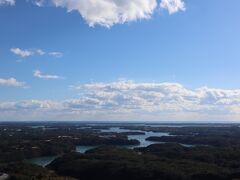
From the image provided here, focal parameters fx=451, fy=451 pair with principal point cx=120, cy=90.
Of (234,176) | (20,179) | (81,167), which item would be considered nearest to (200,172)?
(234,176)

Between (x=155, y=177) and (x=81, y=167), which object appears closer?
(x=155, y=177)

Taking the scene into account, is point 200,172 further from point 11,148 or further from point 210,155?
point 11,148

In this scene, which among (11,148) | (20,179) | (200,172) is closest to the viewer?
(20,179)

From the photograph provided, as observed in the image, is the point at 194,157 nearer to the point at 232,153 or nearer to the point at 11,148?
the point at 232,153

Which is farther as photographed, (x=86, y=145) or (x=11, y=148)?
(x=86, y=145)

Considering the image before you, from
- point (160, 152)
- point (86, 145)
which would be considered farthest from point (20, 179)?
point (86, 145)

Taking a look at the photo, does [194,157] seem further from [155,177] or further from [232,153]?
[155,177]

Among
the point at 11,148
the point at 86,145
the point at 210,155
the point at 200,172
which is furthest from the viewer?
the point at 86,145

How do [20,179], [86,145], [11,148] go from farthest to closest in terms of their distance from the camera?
[86,145] → [11,148] → [20,179]

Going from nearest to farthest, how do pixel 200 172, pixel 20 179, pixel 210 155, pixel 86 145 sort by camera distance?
pixel 20 179, pixel 200 172, pixel 210 155, pixel 86 145
